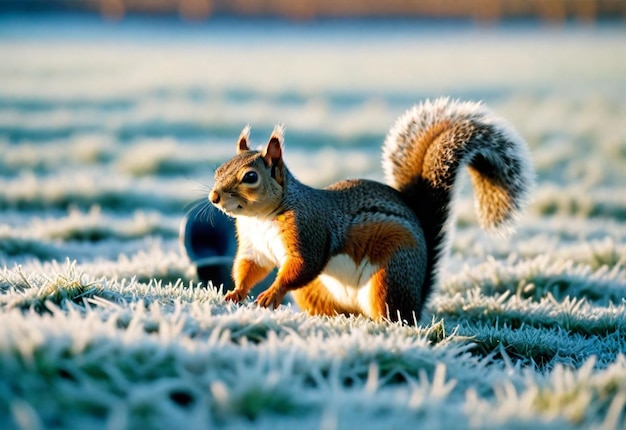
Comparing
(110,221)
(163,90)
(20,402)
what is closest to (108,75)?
(163,90)

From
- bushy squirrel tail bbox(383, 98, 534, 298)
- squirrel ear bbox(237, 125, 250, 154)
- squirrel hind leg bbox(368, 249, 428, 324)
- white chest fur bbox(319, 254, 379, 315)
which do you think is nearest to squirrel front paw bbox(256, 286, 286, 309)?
white chest fur bbox(319, 254, 379, 315)

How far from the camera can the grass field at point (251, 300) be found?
2572 millimetres

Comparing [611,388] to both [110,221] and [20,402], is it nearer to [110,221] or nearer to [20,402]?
[20,402]

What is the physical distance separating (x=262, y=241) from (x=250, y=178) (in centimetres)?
41

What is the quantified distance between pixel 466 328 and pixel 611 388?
1.47 meters

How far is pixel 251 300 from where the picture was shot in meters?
4.64

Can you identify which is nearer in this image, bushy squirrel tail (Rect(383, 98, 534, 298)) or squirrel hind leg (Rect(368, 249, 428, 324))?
squirrel hind leg (Rect(368, 249, 428, 324))

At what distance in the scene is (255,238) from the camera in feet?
14.2

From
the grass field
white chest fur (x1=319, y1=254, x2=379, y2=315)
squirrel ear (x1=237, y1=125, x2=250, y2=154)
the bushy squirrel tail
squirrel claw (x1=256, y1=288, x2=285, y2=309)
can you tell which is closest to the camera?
the grass field

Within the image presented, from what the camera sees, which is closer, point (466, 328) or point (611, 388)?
point (611, 388)

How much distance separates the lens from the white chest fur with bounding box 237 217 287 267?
420 cm

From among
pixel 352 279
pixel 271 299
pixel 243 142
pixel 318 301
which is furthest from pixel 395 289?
pixel 243 142

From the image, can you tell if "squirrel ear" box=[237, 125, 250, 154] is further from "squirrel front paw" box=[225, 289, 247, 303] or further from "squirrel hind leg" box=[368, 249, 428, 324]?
"squirrel hind leg" box=[368, 249, 428, 324]

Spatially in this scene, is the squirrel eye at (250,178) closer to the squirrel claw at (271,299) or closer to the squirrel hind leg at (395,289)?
the squirrel claw at (271,299)
